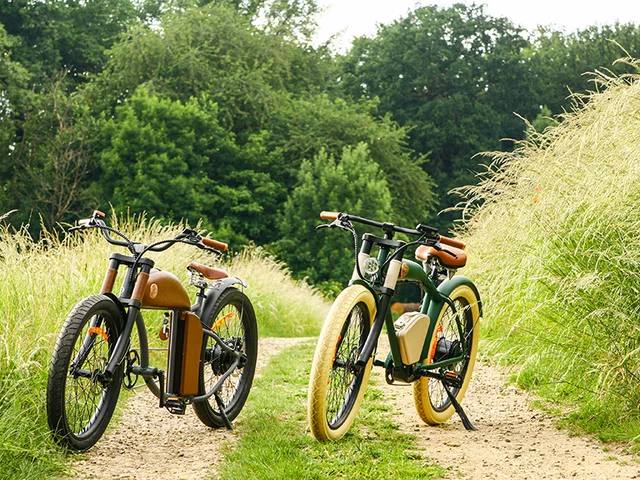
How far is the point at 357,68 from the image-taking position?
40656mm

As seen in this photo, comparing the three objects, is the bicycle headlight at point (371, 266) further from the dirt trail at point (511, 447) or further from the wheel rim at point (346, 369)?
the dirt trail at point (511, 447)

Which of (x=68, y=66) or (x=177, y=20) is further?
(x=68, y=66)

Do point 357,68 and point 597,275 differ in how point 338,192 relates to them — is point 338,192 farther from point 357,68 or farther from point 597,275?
point 597,275

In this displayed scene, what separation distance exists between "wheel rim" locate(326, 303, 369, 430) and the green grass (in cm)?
17

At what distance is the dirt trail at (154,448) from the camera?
4.55m

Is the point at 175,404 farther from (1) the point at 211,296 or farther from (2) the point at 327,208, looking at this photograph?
(2) the point at 327,208

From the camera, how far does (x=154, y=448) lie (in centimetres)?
511

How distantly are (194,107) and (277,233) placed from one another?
16.2 feet

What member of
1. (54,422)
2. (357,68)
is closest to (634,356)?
(54,422)

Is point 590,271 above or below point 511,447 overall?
above

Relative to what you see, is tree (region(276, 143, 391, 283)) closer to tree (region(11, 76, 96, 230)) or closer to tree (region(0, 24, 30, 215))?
tree (region(11, 76, 96, 230))

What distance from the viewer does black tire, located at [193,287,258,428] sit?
18.2 ft

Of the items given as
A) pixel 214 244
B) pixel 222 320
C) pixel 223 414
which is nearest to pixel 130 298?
pixel 214 244

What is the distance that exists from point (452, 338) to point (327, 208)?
2111 cm
